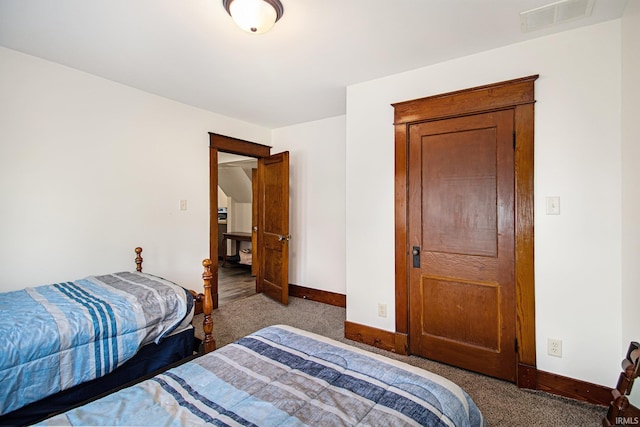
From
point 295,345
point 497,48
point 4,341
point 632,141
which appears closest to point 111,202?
point 4,341

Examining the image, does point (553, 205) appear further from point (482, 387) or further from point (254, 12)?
point (254, 12)

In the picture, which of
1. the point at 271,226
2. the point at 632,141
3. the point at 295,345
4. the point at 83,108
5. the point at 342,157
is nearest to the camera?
the point at 295,345

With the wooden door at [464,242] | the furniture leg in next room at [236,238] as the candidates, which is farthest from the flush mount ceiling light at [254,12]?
the furniture leg in next room at [236,238]

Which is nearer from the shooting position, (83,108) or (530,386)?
(530,386)

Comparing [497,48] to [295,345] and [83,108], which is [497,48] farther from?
[83,108]

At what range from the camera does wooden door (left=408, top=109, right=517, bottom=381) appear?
7.30ft

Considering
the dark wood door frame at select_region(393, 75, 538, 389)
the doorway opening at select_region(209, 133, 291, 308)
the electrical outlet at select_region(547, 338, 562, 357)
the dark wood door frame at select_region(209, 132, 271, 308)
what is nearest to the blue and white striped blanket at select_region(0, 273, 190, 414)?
the dark wood door frame at select_region(209, 132, 271, 308)

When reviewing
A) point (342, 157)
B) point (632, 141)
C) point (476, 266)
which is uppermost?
point (342, 157)

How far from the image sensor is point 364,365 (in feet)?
3.99

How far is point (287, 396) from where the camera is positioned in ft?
3.34

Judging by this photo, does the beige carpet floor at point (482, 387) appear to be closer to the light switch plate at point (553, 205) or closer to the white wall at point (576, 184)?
the white wall at point (576, 184)

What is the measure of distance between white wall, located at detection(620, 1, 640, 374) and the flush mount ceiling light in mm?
2036

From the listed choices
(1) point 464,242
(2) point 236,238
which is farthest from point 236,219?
(1) point 464,242

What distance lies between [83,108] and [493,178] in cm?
355
